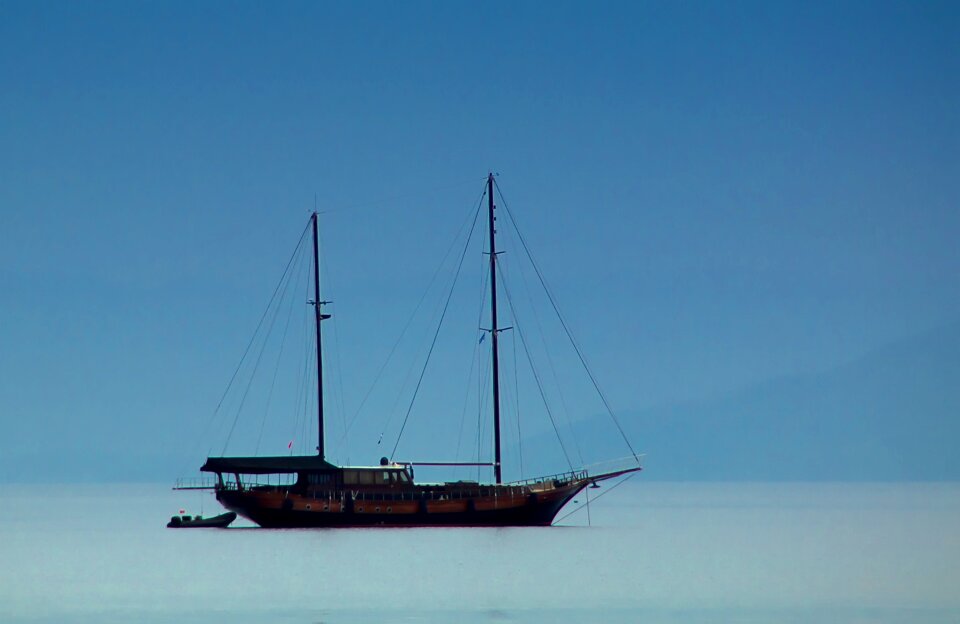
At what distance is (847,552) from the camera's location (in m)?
64.2

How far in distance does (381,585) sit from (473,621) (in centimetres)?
917

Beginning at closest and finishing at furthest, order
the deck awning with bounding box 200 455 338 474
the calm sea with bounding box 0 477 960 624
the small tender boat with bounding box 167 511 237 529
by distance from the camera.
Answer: the calm sea with bounding box 0 477 960 624
the deck awning with bounding box 200 455 338 474
the small tender boat with bounding box 167 511 237 529

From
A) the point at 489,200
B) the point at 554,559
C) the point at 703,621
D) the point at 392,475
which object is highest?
the point at 489,200

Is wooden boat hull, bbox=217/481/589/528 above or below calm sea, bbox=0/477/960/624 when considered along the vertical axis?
above

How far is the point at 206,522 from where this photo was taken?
80.3m

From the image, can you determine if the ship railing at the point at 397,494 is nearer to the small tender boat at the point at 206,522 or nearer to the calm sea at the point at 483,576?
the calm sea at the point at 483,576

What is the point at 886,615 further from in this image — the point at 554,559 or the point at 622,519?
the point at 622,519

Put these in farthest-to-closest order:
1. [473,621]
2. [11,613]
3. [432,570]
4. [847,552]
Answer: [847,552], [432,570], [11,613], [473,621]

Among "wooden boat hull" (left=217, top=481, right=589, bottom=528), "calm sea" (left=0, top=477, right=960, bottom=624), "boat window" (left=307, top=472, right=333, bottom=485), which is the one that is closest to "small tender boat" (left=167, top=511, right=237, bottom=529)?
"calm sea" (left=0, top=477, right=960, bottom=624)

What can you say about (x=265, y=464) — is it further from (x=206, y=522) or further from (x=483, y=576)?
(x=483, y=576)

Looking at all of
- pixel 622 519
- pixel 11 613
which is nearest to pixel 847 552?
pixel 11 613

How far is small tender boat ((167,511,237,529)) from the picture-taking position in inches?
3098

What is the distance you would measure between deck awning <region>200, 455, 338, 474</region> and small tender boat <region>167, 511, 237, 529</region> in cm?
864

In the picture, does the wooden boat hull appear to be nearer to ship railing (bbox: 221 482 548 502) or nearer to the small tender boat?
ship railing (bbox: 221 482 548 502)
